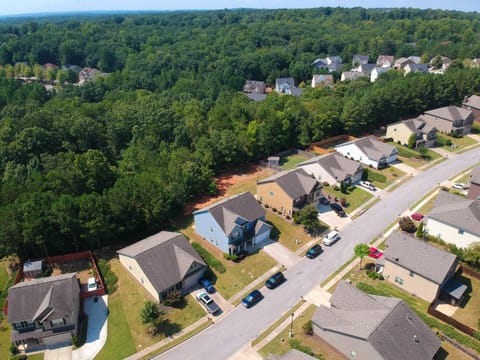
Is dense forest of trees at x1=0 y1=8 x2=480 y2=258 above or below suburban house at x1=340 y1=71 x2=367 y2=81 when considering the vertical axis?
below

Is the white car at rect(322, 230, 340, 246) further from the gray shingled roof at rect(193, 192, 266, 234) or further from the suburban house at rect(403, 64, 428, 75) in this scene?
the suburban house at rect(403, 64, 428, 75)

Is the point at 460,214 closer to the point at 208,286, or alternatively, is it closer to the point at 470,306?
the point at 470,306

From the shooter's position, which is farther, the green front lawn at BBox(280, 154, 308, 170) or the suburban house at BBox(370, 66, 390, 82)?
the suburban house at BBox(370, 66, 390, 82)

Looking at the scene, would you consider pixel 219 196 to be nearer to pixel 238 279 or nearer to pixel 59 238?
pixel 238 279

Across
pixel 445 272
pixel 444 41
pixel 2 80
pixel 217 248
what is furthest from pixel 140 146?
pixel 444 41

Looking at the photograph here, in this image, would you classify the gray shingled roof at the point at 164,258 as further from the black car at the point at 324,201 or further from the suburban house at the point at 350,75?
the suburban house at the point at 350,75

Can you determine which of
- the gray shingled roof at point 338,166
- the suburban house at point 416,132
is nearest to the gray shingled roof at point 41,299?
the gray shingled roof at point 338,166

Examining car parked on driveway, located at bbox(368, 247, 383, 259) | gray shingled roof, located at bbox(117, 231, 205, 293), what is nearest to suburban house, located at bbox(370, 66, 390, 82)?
car parked on driveway, located at bbox(368, 247, 383, 259)
